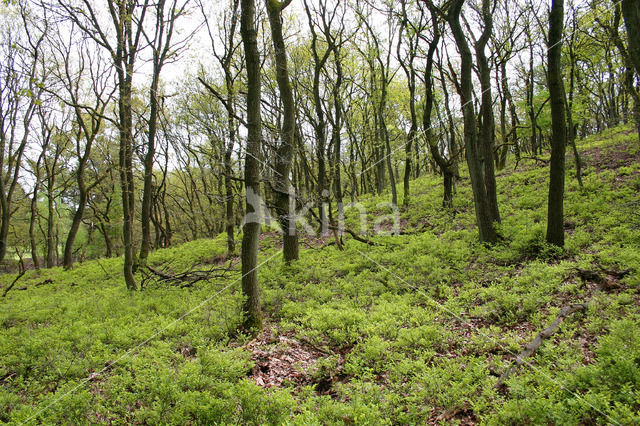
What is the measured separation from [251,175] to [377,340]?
9.95ft

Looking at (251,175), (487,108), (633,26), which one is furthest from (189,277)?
(633,26)

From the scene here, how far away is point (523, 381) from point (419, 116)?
20.9m

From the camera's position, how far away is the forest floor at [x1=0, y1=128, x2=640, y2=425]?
3.10m

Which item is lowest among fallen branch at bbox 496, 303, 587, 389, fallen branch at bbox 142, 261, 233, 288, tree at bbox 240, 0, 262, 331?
fallen branch at bbox 496, 303, 587, 389

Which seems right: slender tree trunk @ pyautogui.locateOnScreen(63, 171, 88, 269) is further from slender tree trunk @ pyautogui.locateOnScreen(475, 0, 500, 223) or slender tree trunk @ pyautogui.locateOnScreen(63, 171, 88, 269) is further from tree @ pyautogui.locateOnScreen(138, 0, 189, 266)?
slender tree trunk @ pyautogui.locateOnScreen(475, 0, 500, 223)

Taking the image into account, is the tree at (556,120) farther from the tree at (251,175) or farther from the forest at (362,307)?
the tree at (251,175)

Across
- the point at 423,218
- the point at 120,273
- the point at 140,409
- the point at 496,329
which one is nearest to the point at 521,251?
the point at 496,329

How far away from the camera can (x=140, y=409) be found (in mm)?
3449

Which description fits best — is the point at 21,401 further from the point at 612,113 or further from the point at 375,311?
the point at 612,113

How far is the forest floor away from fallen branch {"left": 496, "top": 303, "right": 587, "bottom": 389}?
43 millimetres

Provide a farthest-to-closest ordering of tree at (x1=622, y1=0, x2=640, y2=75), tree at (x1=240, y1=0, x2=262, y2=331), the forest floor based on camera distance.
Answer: tree at (x1=240, y1=0, x2=262, y2=331)
tree at (x1=622, y1=0, x2=640, y2=75)
the forest floor

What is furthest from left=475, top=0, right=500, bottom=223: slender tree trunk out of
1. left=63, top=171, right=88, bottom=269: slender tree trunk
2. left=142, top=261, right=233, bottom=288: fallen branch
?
left=63, top=171, right=88, bottom=269: slender tree trunk

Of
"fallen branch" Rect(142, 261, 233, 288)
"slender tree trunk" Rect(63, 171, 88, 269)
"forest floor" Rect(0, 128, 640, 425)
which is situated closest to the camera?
"forest floor" Rect(0, 128, 640, 425)

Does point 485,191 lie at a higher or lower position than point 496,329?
higher
